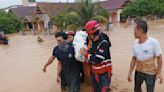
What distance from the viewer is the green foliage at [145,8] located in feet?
129

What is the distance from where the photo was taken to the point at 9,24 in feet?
128

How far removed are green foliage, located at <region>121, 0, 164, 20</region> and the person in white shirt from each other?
1416 inches

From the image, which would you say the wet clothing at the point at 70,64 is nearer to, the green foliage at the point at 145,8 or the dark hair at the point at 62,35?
the dark hair at the point at 62,35

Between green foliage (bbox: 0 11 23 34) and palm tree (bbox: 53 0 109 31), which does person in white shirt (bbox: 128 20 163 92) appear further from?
green foliage (bbox: 0 11 23 34)

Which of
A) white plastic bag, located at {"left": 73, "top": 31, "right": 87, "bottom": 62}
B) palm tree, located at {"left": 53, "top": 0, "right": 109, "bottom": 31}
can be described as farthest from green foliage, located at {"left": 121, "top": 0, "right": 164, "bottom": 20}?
white plastic bag, located at {"left": 73, "top": 31, "right": 87, "bottom": 62}

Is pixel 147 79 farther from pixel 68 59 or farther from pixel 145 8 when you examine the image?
pixel 145 8

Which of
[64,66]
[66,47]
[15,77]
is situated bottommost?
[15,77]

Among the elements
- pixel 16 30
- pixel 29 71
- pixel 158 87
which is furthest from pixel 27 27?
pixel 158 87

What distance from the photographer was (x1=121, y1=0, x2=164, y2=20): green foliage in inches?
1545

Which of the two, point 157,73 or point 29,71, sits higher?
point 157,73

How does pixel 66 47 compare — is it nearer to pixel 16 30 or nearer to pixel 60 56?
pixel 60 56

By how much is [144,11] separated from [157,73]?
36559mm

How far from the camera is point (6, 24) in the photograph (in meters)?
38.8

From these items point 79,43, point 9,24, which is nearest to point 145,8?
point 9,24
